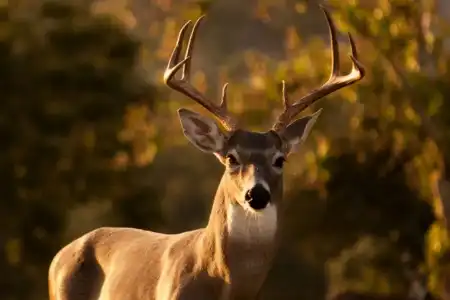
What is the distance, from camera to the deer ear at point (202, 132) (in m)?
13.4

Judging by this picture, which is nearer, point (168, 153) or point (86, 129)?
point (86, 129)

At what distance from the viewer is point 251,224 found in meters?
12.8

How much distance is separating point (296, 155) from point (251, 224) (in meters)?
26.1

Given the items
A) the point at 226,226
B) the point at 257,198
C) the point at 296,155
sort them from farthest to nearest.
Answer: the point at 296,155, the point at 226,226, the point at 257,198

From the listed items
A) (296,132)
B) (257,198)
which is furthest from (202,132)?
(257,198)

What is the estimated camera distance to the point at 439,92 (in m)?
34.3

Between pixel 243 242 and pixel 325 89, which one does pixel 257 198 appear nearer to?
pixel 243 242

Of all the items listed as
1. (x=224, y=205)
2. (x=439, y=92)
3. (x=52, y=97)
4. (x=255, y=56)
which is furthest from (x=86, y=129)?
Answer: (x=224, y=205)

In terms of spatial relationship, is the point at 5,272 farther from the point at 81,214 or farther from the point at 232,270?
the point at 232,270

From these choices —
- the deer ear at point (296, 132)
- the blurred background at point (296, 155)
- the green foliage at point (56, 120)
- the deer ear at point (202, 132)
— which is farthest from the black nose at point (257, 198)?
the green foliage at point (56, 120)

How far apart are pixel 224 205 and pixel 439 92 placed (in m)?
21.8

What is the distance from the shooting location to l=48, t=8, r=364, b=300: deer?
12797 millimetres

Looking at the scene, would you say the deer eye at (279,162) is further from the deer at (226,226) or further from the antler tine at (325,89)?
A: the antler tine at (325,89)

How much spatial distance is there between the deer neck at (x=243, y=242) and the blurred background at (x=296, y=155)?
2048 centimetres
